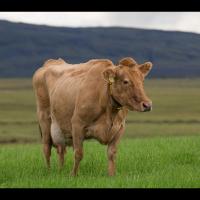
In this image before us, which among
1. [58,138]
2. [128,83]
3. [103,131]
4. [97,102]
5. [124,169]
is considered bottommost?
[124,169]

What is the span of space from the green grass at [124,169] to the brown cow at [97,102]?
69cm

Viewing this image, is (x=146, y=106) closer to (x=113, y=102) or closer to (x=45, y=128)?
(x=113, y=102)

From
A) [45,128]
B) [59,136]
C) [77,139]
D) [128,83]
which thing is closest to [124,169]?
[59,136]

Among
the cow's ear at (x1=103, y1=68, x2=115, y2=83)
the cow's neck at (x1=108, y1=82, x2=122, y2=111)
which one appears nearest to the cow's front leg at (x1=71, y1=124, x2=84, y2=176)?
the cow's neck at (x1=108, y1=82, x2=122, y2=111)

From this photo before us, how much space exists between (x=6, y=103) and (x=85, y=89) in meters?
91.6

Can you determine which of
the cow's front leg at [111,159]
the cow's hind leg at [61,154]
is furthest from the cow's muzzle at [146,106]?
the cow's hind leg at [61,154]

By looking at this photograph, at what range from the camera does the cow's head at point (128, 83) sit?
10.5 meters

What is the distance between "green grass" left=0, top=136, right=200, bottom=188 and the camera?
989 centimetres

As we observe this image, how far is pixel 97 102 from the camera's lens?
36.7ft

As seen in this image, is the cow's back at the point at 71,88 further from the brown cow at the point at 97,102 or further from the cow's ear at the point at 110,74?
the cow's ear at the point at 110,74

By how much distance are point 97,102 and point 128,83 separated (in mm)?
820

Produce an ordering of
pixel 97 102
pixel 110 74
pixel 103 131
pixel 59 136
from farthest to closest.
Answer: pixel 59 136, pixel 97 102, pixel 103 131, pixel 110 74
